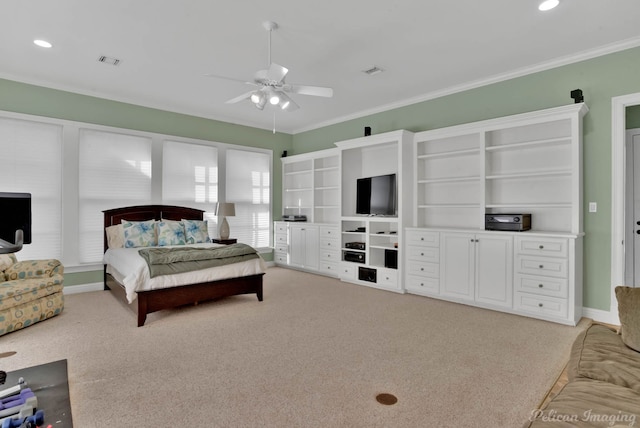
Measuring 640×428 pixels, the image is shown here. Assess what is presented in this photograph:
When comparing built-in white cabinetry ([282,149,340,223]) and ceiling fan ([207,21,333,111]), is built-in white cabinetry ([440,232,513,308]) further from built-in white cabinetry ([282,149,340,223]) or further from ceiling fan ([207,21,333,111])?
ceiling fan ([207,21,333,111])

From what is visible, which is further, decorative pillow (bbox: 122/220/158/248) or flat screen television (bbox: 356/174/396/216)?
flat screen television (bbox: 356/174/396/216)

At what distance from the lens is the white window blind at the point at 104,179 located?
16.1 ft

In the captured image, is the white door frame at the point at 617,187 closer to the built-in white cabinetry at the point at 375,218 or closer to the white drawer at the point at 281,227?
the built-in white cabinetry at the point at 375,218

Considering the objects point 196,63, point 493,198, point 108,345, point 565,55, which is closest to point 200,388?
point 108,345

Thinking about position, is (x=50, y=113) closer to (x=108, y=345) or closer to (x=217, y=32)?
(x=217, y=32)

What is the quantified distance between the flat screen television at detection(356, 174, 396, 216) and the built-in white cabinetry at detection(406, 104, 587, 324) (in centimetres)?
36

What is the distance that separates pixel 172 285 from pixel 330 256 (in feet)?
9.46

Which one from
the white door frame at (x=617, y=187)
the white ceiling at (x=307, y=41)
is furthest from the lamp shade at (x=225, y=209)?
the white door frame at (x=617, y=187)

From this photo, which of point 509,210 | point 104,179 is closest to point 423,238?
point 509,210

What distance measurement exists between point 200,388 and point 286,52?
3.21 m

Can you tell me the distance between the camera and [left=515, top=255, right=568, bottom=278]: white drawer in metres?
3.53

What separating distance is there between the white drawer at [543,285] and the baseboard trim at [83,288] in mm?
5528

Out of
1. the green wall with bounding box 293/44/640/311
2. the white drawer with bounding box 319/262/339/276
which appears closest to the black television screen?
the white drawer with bounding box 319/262/339/276

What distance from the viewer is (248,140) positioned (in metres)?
6.69
